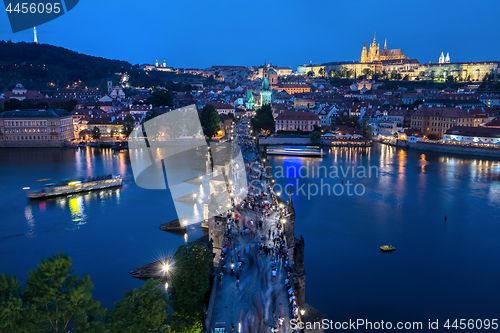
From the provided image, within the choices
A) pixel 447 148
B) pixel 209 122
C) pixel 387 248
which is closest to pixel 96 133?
pixel 209 122

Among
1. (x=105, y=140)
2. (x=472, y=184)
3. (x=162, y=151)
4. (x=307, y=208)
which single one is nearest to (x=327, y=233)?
(x=307, y=208)

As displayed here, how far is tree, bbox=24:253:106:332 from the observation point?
103 inches

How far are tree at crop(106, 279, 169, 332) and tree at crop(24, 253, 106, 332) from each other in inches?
9.9

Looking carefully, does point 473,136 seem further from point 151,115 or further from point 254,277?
point 254,277

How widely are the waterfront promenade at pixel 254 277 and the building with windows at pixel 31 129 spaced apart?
622 inches

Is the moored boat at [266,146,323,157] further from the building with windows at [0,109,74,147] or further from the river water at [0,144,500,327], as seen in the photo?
the building with windows at [0,109,74,147]

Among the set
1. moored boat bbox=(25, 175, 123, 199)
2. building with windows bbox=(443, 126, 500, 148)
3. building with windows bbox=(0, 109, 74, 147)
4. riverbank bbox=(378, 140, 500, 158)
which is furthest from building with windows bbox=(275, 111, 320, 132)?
moored boat bbox=(25, 175, 123, 199)

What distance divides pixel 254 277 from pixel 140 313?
1417 mm

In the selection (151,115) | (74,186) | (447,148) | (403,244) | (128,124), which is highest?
(151,115)

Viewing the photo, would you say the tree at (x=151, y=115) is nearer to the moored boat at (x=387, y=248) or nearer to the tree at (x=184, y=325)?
the moored boat at (x=387, y=248)

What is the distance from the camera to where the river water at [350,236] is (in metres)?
5.44

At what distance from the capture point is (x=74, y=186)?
10.6 metres

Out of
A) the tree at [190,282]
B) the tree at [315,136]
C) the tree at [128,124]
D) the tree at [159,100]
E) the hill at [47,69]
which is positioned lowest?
the tree at [190,282]

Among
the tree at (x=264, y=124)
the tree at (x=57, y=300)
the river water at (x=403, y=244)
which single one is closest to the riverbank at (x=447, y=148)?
the river water at (x=403, y=244)
